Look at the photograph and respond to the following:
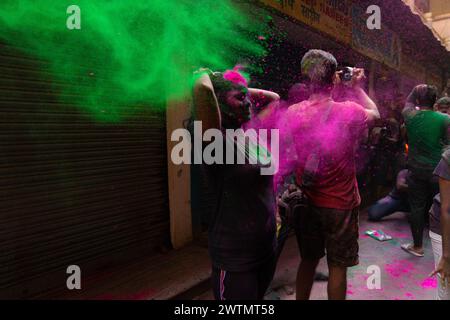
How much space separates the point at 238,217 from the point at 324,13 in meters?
6.17

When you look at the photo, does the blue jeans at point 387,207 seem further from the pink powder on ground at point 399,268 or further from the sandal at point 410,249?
the pink powder on ground at point 399,268

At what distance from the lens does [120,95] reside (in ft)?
12.7

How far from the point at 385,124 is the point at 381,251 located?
3.64 metres

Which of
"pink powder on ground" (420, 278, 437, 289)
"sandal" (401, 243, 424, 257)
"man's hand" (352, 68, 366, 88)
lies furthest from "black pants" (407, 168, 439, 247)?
"man's hand" (352, 68, 366, 88)

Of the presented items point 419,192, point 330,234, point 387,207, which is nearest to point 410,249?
point 419,192

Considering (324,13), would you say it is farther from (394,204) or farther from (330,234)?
(330,234)

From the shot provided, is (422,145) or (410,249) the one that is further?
(410,249)

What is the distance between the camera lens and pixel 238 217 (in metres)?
1.85

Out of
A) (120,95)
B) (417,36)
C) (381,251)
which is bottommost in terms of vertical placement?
(381,251)

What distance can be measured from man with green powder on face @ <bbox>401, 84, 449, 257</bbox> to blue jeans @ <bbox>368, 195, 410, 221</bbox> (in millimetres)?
1407

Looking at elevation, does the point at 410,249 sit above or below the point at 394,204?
below

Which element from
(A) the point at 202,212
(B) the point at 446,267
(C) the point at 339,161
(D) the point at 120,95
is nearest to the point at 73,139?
(D) the point at 120,95

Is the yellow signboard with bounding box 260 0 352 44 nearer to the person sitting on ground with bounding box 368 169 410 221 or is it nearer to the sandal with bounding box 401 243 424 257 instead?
the person sitting on ground with bounding box 368 169 410 221

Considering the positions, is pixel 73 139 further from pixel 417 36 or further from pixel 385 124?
pixel 417 36
